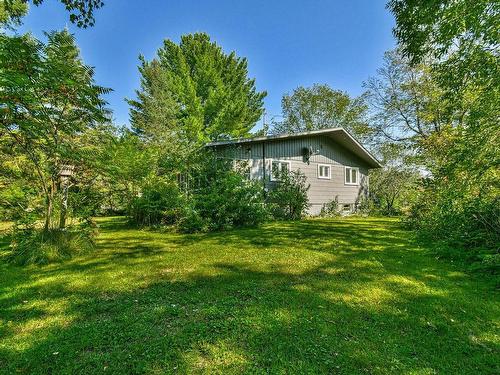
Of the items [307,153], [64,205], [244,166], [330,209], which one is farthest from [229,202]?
[330,209]

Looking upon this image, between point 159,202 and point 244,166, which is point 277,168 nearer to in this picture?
point 244,166

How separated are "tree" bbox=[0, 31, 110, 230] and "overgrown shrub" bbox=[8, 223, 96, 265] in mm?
237

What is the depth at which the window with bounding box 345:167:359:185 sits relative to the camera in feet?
53.0

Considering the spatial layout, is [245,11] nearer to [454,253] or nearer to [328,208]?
[328,208]

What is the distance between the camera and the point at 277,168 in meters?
12.6

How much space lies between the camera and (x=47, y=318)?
272 cm

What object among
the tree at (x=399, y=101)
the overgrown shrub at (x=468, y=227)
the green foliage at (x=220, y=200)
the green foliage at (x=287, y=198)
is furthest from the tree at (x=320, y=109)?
the overgrown shrub at (x=468, y=227)

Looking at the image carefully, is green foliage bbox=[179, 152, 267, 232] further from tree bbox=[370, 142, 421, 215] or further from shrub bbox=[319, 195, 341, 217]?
tree bbox=[370, 142, 421, 215]

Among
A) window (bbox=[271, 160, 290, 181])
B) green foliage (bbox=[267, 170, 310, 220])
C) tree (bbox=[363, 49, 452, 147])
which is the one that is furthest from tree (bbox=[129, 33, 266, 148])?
green foliage (bbox=[267, 170, 310, 220])

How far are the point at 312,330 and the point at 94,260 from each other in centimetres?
429

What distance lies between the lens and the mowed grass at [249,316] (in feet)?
6.68

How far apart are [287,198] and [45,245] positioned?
→ 8.92 meters

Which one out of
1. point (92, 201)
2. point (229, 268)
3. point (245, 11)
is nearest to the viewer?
point (229, 268)

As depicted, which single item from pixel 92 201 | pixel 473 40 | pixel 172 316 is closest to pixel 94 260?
pixel 92 201
